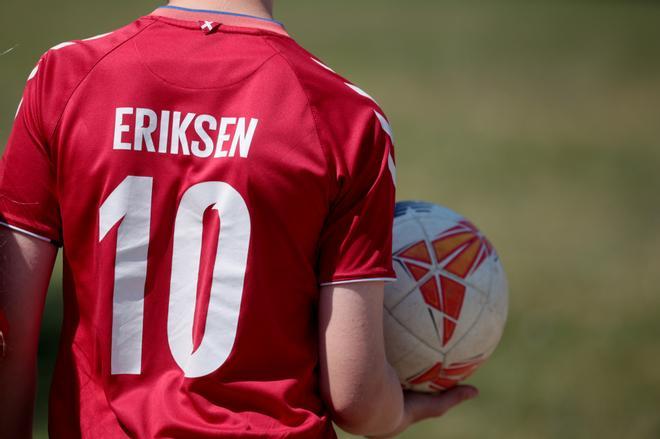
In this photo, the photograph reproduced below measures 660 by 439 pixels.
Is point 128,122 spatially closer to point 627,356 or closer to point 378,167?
point 378,167

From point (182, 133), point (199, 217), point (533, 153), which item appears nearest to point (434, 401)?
point (199, 217)

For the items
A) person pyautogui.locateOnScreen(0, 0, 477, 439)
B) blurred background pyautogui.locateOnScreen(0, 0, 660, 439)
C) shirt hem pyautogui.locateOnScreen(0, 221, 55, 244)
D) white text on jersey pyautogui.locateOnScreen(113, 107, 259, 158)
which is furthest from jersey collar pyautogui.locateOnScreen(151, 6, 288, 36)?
blurred background pyautogui.locateOnScreen(0, 0, 660, 439)

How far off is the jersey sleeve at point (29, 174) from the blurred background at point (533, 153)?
2680 millimetres

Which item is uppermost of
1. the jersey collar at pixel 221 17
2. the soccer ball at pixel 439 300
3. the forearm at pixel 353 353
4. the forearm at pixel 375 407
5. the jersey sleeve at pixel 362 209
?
the jersey collar at pixel 221 17

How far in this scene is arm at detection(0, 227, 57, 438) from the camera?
5.35 ft

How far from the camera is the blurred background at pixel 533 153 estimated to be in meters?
4.83

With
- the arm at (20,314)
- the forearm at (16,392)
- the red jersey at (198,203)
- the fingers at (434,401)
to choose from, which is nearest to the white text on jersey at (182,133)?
the red jersey at (198,203)

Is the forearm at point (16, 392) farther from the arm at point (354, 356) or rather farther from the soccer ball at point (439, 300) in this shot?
the soccer ball at point (439, 300)

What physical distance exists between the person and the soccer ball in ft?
2.15

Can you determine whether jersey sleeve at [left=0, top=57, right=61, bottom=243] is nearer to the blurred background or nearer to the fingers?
the fingers

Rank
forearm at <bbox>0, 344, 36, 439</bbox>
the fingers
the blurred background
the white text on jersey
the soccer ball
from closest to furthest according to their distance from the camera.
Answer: the white text on jersey < forearm at <bbox>0, 344, 36, 439</bbox> < the fingers < the soccer ball < the blurred background

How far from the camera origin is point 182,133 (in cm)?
159

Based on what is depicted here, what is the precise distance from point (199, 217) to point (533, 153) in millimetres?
9192

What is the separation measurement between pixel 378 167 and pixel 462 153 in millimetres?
8716
